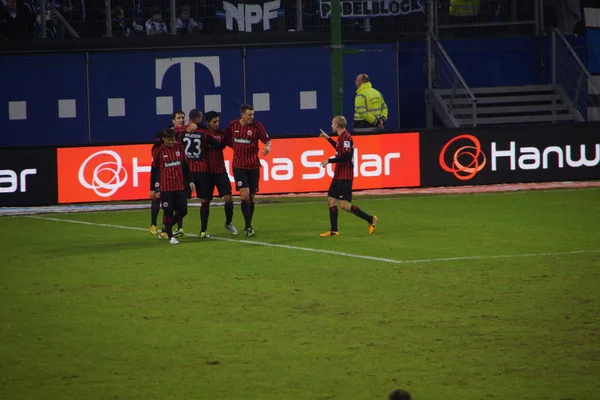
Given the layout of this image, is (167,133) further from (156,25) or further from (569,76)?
(569,76)

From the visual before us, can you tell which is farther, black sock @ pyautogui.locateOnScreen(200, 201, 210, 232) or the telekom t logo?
the telekom t logo

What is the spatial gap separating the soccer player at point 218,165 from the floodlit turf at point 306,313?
510 millimetres

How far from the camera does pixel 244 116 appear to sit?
1927cm

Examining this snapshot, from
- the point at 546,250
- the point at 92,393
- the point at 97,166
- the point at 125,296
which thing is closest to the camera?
the point at 92,393

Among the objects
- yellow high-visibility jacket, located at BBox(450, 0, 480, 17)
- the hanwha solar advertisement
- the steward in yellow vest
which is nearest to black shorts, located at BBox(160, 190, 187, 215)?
the hanwha solar advertisement

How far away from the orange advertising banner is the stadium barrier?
0.02m

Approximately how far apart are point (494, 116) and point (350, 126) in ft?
15.5

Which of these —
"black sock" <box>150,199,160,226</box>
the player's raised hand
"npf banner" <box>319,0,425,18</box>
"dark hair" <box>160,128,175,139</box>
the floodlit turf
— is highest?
"npf banner" <box>319,0,425,18</box>

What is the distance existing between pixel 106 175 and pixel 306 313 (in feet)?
41.2

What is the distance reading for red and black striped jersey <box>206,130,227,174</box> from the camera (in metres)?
19.3

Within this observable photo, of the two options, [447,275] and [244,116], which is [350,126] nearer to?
[244,116]

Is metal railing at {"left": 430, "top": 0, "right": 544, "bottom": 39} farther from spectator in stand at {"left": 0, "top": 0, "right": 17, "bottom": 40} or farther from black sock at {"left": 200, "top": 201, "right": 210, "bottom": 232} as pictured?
black sock at {"left": 200, "top": 201, "right": 210, "bottom": 232}

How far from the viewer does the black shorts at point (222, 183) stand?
19266 millimetres

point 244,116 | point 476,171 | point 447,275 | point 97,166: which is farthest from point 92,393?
point 476,171
